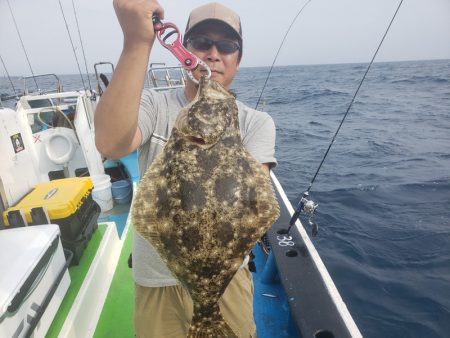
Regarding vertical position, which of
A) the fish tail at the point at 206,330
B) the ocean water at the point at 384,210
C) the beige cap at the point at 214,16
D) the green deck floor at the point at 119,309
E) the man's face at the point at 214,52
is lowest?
the ocean water at the point at 384,210

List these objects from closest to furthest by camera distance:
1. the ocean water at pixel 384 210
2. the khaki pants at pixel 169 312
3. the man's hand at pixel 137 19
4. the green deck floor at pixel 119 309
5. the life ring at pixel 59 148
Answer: the man's hand at pixel 137 19, the khaki pants at pixel 169 312, the green deck floor at pixel 119 309, the ocean water at pixel 384 210, the life ring at pixel 59 148

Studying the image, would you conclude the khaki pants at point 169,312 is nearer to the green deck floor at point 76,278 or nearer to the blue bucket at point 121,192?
the green deck floor at point 76,278

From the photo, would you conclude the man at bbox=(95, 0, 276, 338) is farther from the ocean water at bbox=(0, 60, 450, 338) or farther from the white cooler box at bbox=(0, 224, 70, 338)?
the ocean water at bbox=(0, 60, 450, 338)

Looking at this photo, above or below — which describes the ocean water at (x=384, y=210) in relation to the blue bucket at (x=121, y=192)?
below

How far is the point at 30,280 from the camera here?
2469 mm

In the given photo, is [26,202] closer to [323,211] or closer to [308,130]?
[323,211]

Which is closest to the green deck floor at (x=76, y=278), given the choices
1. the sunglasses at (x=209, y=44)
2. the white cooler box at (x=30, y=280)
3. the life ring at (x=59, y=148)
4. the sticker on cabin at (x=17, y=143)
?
the white cooler box at (x=30, y=280)

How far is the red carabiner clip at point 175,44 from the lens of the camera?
66.7 inches

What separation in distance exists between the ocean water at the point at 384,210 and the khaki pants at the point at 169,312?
344cm

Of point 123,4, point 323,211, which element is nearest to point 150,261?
point 123,4

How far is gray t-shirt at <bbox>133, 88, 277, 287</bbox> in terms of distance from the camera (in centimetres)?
237

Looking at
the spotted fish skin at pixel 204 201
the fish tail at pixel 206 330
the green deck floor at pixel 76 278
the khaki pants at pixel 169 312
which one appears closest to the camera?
the spotted fish skin at pixel 204 201

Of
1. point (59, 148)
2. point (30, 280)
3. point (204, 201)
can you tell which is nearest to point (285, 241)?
point (204, 201)

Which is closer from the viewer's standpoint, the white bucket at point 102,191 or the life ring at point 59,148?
the white bucket at point 102,191
